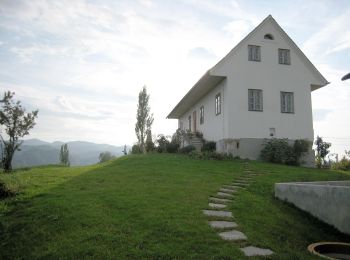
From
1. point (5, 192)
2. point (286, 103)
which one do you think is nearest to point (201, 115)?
point (286, 103)

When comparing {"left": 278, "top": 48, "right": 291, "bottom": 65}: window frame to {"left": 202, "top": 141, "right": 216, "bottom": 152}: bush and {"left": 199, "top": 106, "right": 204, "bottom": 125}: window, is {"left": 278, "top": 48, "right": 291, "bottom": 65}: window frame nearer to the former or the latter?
{"left": 202, "top": 141, "right": 216, "bottom": 152}: bush

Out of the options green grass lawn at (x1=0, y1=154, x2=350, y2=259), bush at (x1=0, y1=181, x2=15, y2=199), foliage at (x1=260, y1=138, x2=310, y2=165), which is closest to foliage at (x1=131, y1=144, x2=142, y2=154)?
foliage at (x1=260, y1=138, x2=310, y2=165)

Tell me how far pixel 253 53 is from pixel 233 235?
15.6 metres

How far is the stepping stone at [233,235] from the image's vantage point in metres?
6.25

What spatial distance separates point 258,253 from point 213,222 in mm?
1630

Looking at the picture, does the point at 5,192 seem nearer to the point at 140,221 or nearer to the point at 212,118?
the point at 140,221

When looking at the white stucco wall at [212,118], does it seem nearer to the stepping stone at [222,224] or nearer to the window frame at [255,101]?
the window frame at [255,101]

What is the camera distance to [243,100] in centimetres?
1961

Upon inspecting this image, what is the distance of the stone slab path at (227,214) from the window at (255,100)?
8150mm

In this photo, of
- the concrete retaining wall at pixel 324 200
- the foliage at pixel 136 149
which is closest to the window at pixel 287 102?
the concrete retaining wall at pixel 324 200

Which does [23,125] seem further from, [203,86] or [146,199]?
[146,199]

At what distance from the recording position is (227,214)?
7.86m

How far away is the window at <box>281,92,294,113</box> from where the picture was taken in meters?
20.2

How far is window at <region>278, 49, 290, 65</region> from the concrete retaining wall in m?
12.6
